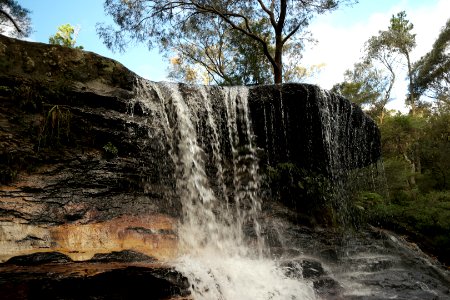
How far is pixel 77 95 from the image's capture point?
571 cm

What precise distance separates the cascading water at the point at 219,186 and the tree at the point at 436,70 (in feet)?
63.8

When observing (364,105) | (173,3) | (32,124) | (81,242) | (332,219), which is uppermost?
(173,3)

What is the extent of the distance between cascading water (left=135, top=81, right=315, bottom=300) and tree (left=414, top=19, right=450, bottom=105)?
19.4 metres

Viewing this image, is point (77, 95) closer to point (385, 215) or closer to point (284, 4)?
point (284, 4)

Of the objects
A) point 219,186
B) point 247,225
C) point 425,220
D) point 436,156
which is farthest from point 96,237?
point 436,156

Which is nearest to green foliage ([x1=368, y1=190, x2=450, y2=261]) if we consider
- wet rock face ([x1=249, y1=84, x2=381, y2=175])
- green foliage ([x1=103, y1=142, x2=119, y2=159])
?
wet rock face ([x1=249, y1=84, x2=381, y2=175])

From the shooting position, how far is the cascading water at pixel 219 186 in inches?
191

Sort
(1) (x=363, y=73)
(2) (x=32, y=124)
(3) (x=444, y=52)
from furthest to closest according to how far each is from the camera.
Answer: (1) (x=363, y=73), (3) (x=444, y=52), (2) (x=32, y=124)

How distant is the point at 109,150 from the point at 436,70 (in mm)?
23603

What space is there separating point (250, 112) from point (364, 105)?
74.5 ft

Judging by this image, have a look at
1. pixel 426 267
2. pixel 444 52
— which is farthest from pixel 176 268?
pixel 444 52

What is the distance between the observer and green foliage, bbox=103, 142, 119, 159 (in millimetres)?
5660

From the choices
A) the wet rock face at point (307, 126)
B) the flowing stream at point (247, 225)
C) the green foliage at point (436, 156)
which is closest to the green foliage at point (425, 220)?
the flowing stream at point (247, 225)

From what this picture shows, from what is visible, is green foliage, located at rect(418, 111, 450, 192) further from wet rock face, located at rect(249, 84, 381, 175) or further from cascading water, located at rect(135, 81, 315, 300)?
cascading water, located at rect(135, 81, 315, 300)
